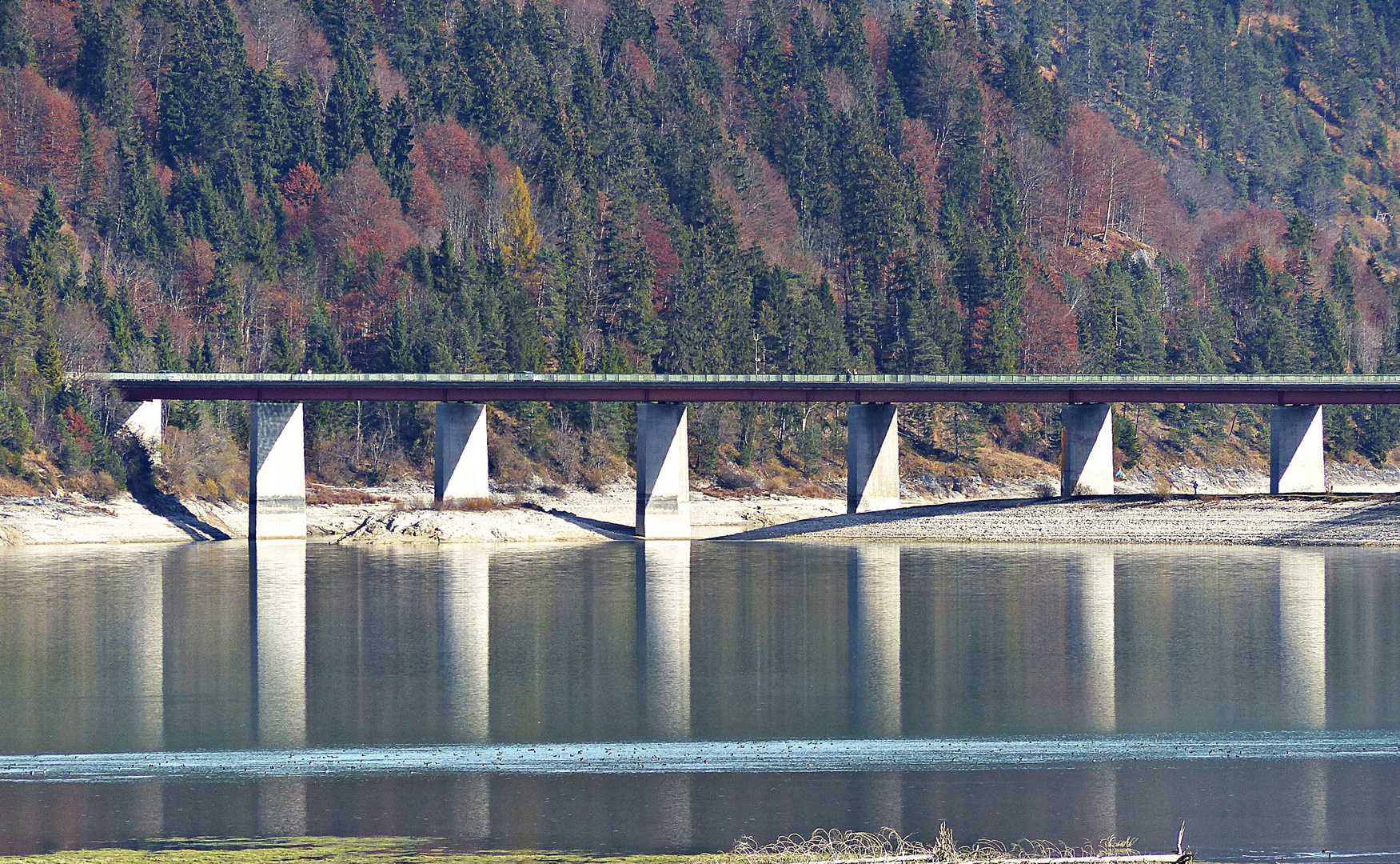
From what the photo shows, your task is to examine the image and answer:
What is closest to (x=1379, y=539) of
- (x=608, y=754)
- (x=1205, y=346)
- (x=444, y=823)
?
(x=1205, y=346)

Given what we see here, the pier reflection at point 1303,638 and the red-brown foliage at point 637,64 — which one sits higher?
the red-brown foliage at point 637,64

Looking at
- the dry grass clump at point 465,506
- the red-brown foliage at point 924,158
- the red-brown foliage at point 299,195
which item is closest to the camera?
the dry grass clump at point 465,506

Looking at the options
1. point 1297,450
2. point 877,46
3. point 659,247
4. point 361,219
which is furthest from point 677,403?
point 877,46

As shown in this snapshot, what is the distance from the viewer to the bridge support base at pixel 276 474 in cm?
10231

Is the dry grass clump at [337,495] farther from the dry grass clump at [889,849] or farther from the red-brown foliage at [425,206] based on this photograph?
the dry grass clump at [889,849]

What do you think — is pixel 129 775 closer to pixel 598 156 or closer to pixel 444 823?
pixel 444 823

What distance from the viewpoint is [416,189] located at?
15125cm

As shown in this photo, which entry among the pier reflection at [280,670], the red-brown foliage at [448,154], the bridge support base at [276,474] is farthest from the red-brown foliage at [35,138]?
the pier reflection at [280,670]

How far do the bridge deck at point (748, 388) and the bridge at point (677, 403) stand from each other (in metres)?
0.09

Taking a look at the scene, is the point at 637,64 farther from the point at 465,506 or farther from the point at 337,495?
the point at 465,506

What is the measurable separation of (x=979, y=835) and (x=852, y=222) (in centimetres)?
12711

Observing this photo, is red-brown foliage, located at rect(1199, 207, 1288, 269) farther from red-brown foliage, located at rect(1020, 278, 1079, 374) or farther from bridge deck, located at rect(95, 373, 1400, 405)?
bridge deck, located at rect(95, 373, 1400, 405)

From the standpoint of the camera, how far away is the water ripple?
4097cm

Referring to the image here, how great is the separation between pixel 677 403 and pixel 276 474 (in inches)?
963
